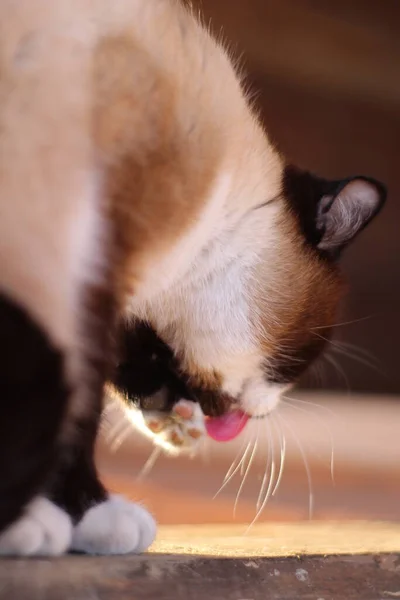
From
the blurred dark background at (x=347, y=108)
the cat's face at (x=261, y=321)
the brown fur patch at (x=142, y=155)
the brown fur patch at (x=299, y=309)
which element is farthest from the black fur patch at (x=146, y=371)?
the blurred dark background at (x=347, y=108)

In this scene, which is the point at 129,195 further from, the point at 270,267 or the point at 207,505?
the point at 207,505

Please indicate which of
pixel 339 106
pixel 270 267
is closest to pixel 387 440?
pixel 339 106

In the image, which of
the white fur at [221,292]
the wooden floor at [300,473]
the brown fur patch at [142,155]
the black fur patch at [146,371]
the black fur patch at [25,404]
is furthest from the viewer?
the wooden floor at [300,473]

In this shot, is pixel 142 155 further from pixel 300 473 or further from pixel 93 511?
pixel 300 473

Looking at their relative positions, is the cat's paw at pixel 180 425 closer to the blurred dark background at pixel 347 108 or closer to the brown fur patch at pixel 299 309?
the brown fur patch at pixel 299 309

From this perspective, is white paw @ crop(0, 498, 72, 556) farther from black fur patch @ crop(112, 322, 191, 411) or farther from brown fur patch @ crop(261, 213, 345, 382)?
brown fur patch @ crop(261, 213, 345, 382)

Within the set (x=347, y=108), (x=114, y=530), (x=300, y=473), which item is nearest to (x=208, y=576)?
(x=114, y=530)
